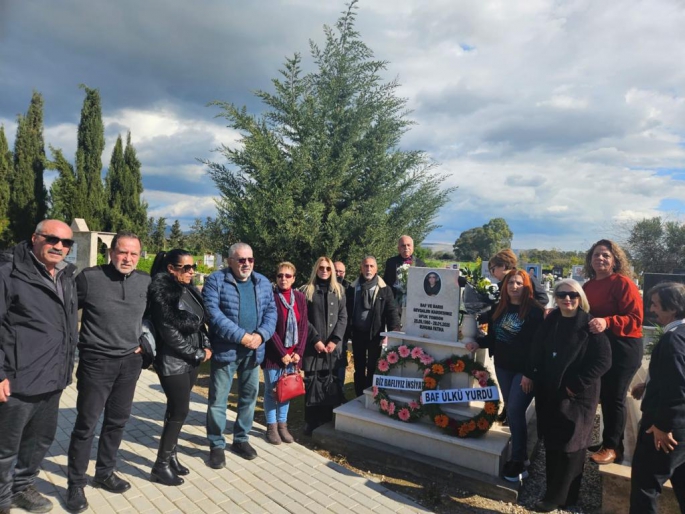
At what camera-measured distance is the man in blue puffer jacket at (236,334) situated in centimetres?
373

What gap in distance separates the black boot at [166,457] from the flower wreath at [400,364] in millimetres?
2021

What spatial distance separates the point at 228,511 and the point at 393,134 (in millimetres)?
7349

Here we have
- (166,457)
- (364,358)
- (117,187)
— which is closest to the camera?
(166,457)

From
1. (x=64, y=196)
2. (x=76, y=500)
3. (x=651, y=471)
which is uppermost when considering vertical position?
(x=64, y=196)

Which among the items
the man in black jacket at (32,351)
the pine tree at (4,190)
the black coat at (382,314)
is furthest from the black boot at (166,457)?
the pine tree at (4,190)

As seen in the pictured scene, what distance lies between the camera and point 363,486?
356 centimetres

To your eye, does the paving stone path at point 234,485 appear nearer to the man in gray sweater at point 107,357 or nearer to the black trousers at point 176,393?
the man in gray sweater at point 107,357

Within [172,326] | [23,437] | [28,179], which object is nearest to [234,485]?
[172,326]

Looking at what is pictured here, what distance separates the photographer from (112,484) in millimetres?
3256

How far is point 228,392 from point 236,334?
0.56 metres

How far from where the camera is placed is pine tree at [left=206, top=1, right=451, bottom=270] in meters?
7.50

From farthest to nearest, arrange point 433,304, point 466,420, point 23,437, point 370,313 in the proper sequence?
point 370,313, point 433,304, point 466,420, point 23,437

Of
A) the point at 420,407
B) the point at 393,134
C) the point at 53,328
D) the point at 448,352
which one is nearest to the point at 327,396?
the point at 420,407

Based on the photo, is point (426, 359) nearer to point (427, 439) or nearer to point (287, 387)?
point (427, 439)
